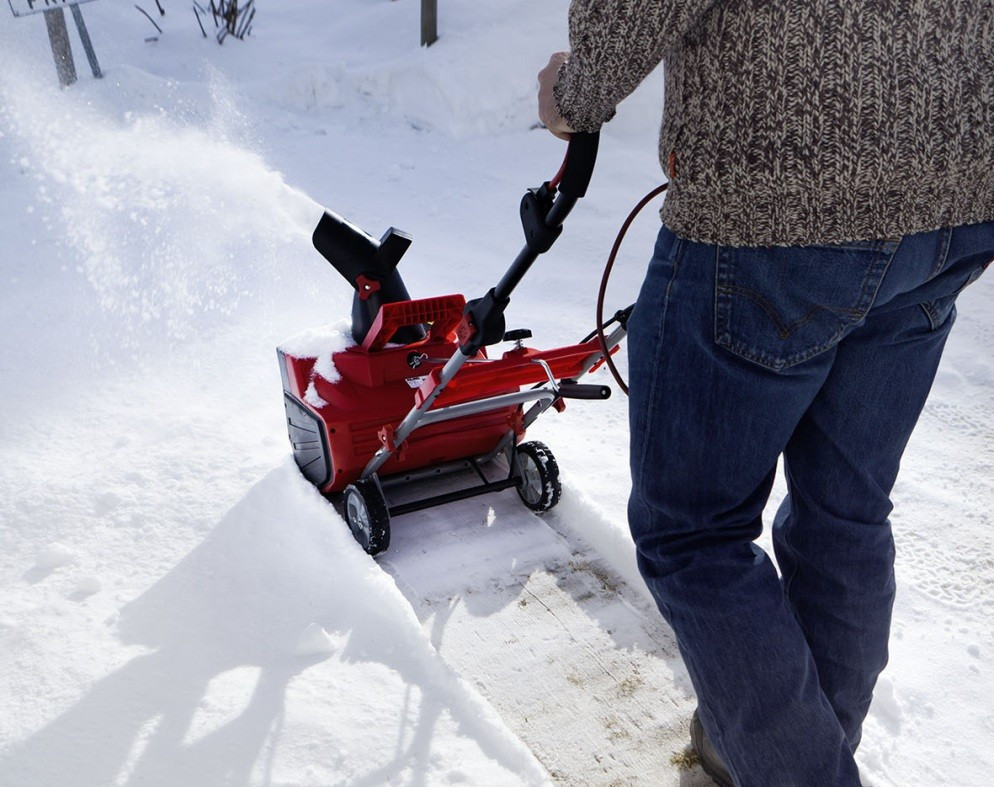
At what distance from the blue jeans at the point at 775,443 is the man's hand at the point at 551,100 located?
204mm

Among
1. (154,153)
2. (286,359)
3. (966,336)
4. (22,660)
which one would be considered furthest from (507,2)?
(22,660)

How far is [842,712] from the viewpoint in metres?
1.48

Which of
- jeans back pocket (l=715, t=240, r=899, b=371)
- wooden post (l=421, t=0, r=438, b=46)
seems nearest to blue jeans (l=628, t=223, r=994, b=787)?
jeans back pocket (l=715, t=240, r=899, b=371)

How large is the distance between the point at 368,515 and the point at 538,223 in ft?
3.52

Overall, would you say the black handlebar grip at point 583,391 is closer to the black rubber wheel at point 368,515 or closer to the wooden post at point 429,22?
the black rubber wheel at point 368,515

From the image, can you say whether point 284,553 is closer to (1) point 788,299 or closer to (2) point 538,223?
(2) point 538,223

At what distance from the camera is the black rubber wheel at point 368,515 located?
2.38 m

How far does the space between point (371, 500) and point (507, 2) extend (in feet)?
21.2

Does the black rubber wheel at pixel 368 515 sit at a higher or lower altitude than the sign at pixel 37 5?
lower

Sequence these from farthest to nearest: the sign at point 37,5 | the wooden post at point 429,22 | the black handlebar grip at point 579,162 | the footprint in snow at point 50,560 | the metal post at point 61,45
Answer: the wooden post at point 429,22, the metal post at point 61,45, the sign at point 37,5, the footprint in snow at point 50,560, the black handlebar grip at point 579,162

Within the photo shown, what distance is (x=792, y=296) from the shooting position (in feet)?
3.68

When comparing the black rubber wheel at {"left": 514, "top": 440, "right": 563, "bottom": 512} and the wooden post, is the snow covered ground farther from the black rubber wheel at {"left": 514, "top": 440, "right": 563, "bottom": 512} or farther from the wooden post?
the wooden post

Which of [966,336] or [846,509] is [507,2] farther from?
[846,509]

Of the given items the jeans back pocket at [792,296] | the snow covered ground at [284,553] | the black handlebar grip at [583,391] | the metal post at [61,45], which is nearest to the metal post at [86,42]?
the metal post at [61,45]
